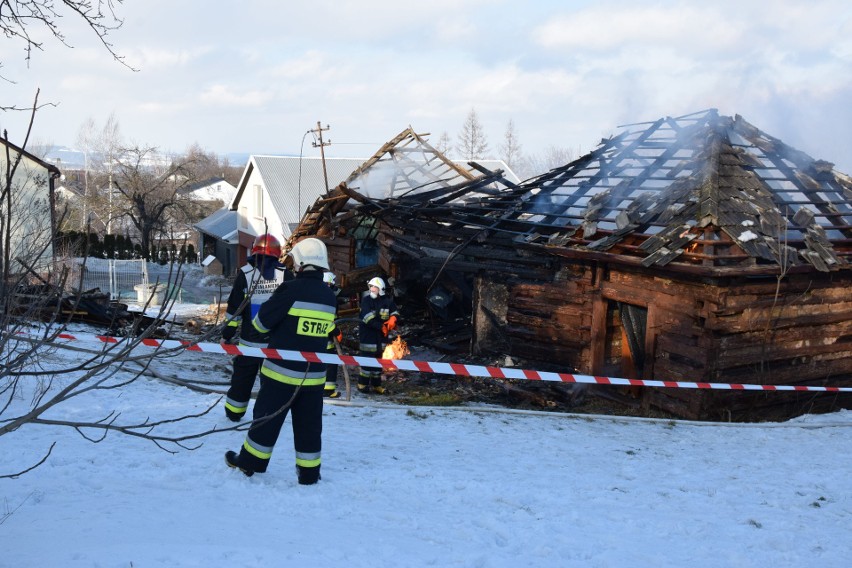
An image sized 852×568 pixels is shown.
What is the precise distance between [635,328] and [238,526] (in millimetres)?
8079

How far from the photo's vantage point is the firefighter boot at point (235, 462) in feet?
18.8

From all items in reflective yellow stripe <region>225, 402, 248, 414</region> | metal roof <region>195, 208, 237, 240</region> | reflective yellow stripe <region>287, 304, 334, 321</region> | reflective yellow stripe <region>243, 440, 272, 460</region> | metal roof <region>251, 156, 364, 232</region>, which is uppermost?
metal roof <region>251, 156, 364, 232</region>

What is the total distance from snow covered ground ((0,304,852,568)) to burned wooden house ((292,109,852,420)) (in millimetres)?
2187

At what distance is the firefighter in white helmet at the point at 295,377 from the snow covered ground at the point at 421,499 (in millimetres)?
222

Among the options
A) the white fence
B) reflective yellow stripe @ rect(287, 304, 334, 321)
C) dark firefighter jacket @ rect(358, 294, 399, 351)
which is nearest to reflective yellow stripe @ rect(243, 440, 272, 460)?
reflective yellow stripe @ rect(287, 304, 334, 321)

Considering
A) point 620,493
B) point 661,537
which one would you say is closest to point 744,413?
point 620,493

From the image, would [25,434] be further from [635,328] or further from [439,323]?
[439,323]

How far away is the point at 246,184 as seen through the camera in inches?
Answer: 1547

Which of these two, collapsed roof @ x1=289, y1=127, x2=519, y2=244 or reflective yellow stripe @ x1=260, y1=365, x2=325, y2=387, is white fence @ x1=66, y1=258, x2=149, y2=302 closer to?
collapsed roof @ x1=289, y1=127, x2=519, y2=244

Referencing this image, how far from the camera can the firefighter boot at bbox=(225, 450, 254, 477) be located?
5.73 m

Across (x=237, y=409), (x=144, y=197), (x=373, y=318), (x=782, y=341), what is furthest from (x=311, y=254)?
(x=144, y=197)

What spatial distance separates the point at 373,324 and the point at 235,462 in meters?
5.31

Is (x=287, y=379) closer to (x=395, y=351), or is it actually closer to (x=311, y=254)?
(x=311, y=254)

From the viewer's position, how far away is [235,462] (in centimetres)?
579
